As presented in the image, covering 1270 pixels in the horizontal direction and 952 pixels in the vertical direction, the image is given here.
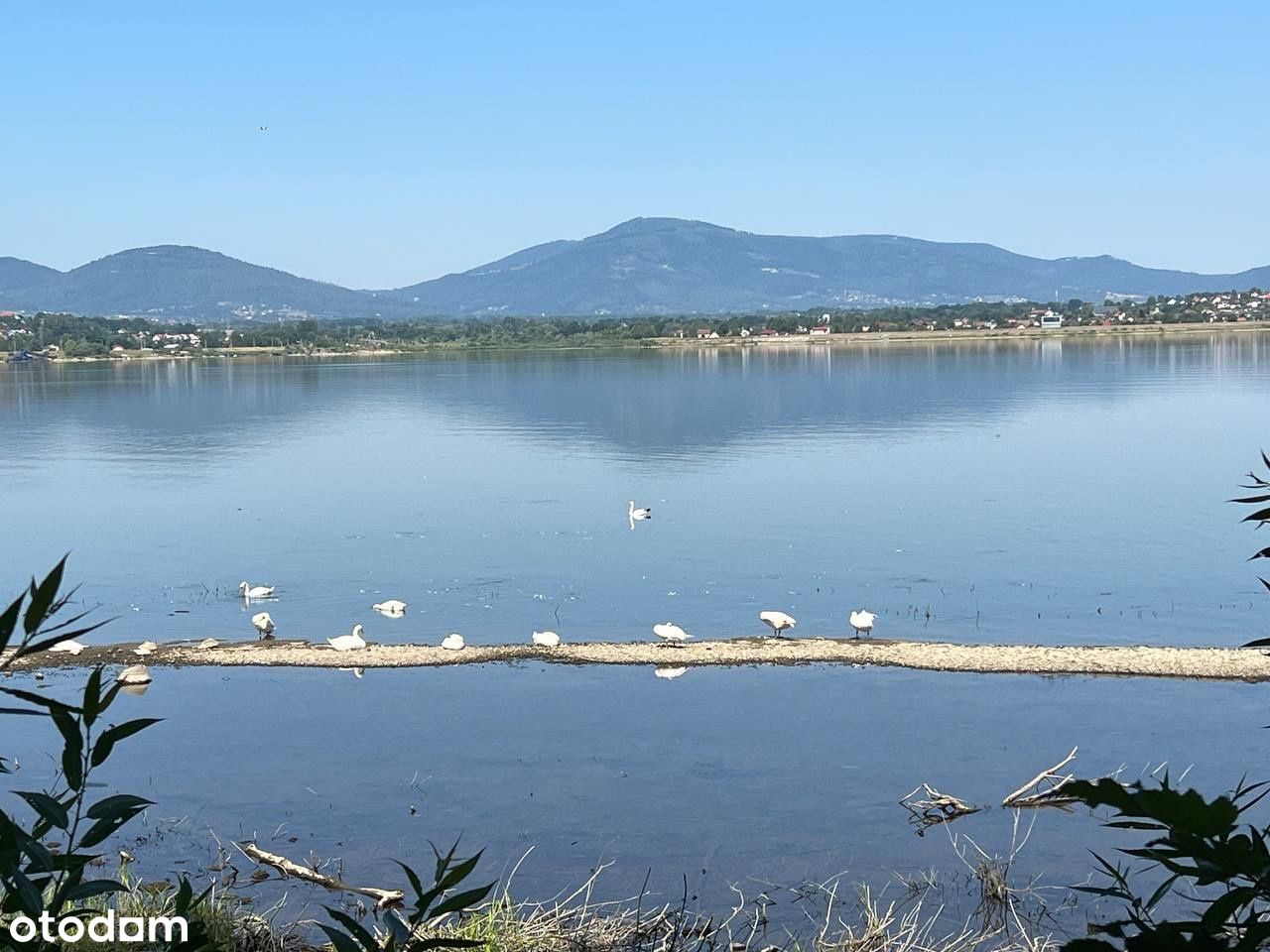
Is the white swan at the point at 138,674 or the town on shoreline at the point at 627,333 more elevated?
the town on shoreline at the point at 627,333

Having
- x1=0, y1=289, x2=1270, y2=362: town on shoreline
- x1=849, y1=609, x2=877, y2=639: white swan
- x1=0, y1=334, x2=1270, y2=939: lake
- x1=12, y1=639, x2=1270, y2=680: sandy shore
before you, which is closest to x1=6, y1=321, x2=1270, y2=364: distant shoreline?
x1=0, y1=289, x2=1270, y2=362: town on shoreline

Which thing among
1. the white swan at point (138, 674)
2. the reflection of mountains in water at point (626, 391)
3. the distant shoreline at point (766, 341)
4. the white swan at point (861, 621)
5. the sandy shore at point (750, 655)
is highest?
the distant shoreline at point (766, 341)

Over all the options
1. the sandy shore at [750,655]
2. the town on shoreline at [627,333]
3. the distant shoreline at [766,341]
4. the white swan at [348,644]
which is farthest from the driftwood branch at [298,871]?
the town on shoreline at [627,333]

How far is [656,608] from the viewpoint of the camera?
76.7ft

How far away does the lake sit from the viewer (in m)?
13.7

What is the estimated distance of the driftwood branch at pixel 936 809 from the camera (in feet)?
43.8

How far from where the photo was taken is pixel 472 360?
137250 mm

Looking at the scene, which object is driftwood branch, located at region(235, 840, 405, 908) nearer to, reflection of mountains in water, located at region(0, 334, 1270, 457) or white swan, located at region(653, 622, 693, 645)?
white swan, located at region(653, 622, 693, 645)

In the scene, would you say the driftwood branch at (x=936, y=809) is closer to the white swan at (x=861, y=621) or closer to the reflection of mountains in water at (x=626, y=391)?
the white swan at (x=861, y=621)

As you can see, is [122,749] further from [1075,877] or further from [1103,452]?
[1103,452]

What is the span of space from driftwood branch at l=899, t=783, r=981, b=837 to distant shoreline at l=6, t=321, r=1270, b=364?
480 ft

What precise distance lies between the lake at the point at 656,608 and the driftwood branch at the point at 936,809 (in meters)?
0.19

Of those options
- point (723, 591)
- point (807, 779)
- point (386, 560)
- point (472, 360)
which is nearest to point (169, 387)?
point (472, 360)

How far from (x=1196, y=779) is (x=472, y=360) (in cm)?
12547
